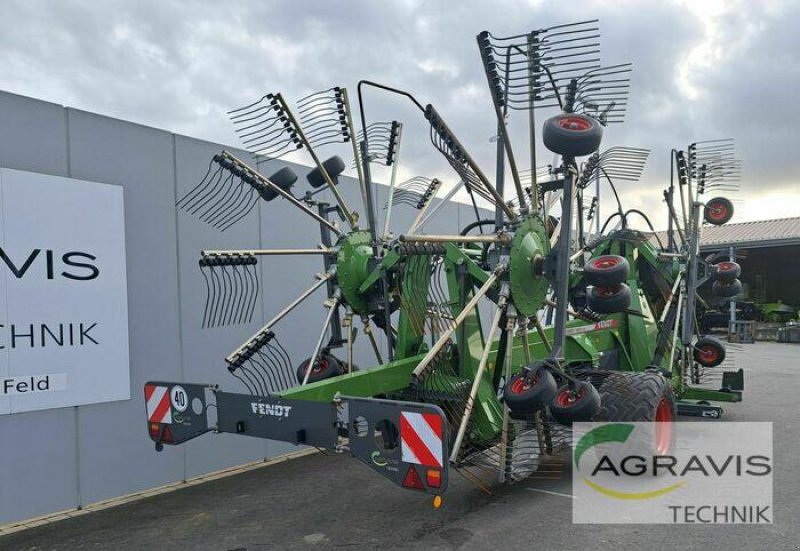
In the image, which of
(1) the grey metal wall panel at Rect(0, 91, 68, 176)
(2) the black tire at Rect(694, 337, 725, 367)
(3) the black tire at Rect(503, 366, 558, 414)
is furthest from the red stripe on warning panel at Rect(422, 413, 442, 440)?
(2) the black tire at Rect(694, 337, 725, 367)

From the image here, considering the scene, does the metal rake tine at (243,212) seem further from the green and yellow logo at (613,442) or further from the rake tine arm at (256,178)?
the green and yellow logo at (613,442)

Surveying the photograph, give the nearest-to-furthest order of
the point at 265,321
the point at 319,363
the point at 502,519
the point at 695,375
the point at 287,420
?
the point at 287,420 < the point at 502,519 < the point at 319,363 < the point at 265,321 < the point at 695,375

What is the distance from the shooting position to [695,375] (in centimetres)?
827

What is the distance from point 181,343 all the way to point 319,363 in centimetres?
133

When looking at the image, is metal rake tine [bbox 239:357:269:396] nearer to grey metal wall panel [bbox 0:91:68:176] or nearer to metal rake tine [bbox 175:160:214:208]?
metal rake tine [bbox 175:160:214:208]

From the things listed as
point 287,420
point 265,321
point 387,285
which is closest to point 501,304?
point 387,285

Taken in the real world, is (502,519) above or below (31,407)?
below

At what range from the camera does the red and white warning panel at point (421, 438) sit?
345 cm

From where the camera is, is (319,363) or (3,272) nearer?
(3,272)

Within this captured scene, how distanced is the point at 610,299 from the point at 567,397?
1.20m

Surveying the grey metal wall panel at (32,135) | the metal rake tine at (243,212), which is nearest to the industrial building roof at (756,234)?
the metal rake tine at (243,212)

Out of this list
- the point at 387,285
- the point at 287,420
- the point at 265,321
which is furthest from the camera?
the point at 265,321

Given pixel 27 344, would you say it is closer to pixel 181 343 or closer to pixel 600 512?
pixel 181 343

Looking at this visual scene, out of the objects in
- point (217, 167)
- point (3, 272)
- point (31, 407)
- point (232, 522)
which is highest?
point (217, 167)
